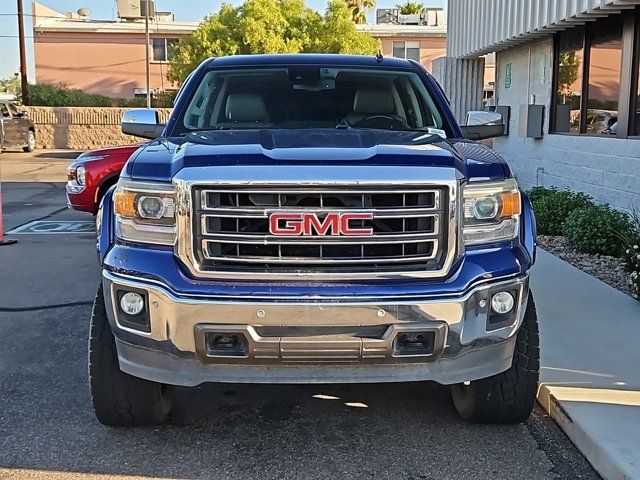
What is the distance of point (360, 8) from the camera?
140 feet

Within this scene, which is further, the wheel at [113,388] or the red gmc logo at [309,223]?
the wheel at [113,388]

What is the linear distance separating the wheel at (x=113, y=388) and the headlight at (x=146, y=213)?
45 centimetres

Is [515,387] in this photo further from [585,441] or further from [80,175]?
[80,175]

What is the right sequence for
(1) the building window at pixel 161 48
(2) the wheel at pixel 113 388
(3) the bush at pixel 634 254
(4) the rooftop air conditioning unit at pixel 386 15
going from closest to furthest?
(2) the wheel at pixel 113 388
(3) the bush at pixel 634 254
(1) the building window at pixel 161 48
(4) the rooftop air conditioning unit at pixel 386 15

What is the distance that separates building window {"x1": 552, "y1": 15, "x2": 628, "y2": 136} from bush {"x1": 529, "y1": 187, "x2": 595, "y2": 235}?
86cm

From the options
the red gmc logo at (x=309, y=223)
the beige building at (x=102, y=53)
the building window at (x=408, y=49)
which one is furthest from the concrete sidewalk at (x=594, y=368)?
the beige building at (x=102, y=53)

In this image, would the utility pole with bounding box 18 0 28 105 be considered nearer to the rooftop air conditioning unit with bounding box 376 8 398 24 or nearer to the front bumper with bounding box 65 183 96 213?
the rooftop air conditioning unit with bounding box 376 8 398 24

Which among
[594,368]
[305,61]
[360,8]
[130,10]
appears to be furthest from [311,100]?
[360,8]

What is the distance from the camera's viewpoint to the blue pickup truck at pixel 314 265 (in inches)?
126

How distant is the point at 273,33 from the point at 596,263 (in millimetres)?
26769

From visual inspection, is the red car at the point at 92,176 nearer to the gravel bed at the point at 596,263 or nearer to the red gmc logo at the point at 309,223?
the gravel bed at the point at 596,263

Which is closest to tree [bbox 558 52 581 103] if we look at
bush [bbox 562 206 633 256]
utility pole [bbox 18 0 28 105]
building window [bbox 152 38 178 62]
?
bush [bbox 562 206 633 256]

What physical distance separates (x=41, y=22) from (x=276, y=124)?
38253 mm

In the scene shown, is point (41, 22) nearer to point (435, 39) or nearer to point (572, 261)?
point (435, 39)
